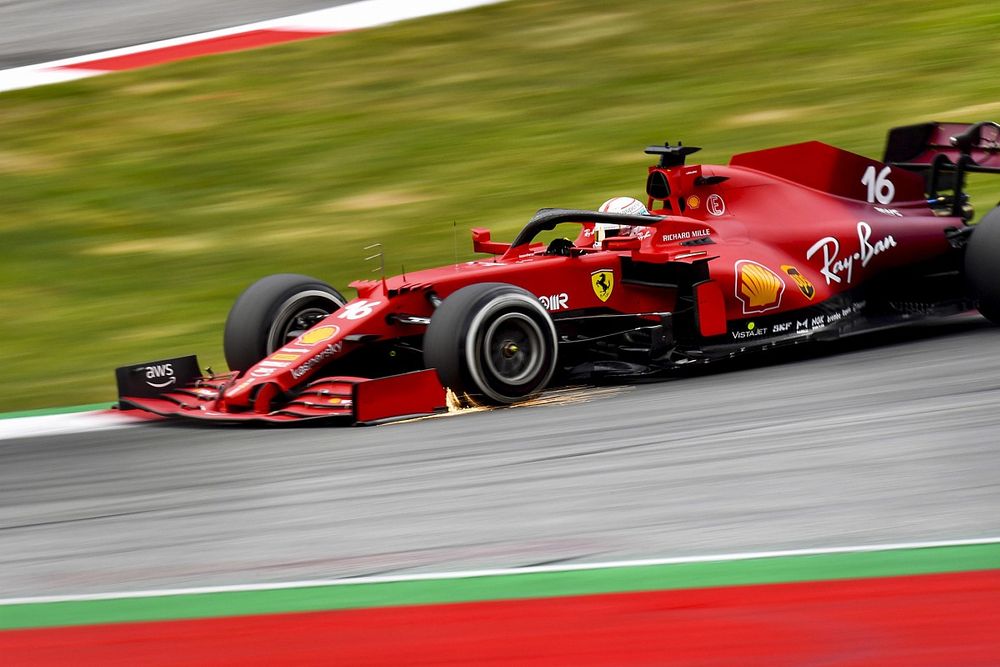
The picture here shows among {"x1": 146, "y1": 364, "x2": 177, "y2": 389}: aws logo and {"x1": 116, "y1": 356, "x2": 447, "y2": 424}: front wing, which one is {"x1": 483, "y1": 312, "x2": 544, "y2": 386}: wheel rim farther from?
{"x1": 146, "y1": 364, "x2": 177, "y2": 389}: aws logo

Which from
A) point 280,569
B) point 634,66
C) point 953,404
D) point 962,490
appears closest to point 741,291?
point 953,404

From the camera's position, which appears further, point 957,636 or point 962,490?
point 962,490

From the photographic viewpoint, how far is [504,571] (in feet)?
14.2

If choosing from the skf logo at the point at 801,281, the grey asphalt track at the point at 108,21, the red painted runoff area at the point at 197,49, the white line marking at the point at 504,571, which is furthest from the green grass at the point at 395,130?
the white line marking at the point at 504,571

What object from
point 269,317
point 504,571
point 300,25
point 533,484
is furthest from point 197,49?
point 504,571

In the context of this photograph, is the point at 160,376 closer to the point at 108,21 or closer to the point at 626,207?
the point at 626,207

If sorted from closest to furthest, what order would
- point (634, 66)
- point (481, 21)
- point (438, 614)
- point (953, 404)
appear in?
point (438, 614) → point (953, 404) → point (634, 66) → point (481, 21)

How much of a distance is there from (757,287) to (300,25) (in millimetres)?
10477

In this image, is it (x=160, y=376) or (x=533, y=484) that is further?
(x=160, y=376)

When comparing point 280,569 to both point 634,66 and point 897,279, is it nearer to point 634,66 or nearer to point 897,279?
point 897,279

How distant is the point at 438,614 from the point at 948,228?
5.59 metres

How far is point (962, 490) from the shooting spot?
4.83m

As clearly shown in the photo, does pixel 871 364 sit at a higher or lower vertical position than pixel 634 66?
lower

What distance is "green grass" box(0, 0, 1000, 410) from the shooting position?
453 inches
